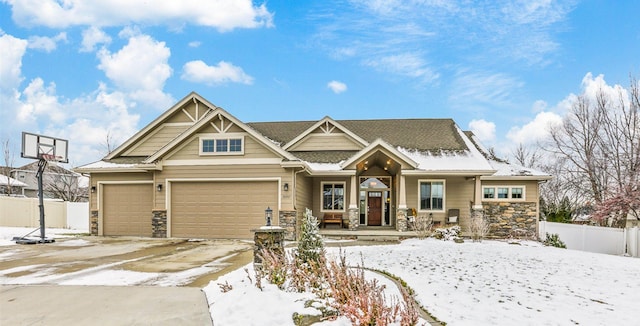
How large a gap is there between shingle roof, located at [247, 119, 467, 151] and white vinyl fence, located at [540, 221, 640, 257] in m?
5.29

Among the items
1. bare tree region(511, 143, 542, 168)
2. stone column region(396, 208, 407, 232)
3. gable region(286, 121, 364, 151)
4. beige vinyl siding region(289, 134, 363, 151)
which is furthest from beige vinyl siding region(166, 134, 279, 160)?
bare tree region(511, 143, 542, 168)

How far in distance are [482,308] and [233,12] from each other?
12489 mm

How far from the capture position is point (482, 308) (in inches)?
185

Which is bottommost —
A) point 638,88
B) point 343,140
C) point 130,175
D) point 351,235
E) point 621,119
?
point 351,235

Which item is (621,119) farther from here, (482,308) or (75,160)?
(75,160)

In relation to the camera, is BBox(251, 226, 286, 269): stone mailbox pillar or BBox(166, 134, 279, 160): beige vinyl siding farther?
BBox(166, 134, 279, 160): beige vinyl siding

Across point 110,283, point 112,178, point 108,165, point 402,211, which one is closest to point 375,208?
point 402,211

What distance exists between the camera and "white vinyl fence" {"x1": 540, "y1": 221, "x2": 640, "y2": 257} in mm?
12570

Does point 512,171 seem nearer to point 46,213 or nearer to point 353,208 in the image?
point 353,208

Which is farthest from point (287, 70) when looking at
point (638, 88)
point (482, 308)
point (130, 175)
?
point (638, 88)

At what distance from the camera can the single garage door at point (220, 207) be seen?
→ 14.3m

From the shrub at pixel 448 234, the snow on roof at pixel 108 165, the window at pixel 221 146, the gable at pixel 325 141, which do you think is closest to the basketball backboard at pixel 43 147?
the snow on roof at pixel 108 165

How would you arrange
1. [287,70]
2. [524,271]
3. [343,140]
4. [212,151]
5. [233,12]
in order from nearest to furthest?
[524,271] → [233,12] → [212,151] → [343,140] → [287,70]

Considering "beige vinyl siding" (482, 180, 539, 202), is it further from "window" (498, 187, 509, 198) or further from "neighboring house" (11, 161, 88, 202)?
"neighboring house" (11, 161, 88, 202)
